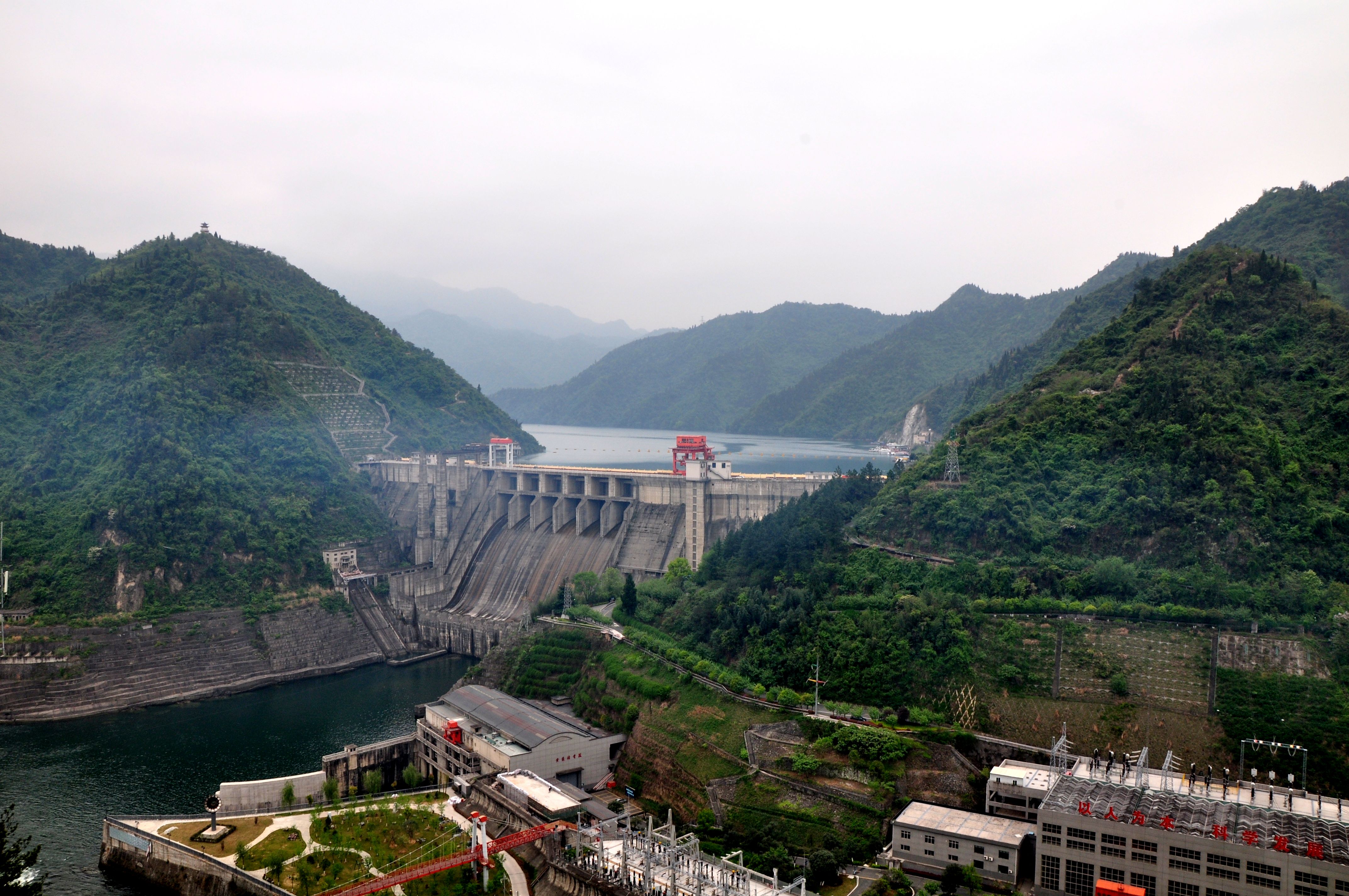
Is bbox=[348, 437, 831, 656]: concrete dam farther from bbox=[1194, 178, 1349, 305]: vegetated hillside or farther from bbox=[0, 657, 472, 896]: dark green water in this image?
bbox=[1194, 178, 1349, 305]: vegetated hillside

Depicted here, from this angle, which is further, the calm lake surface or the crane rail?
the calm lake surface

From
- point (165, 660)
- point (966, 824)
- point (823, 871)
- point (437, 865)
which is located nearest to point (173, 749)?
point (165, 660)

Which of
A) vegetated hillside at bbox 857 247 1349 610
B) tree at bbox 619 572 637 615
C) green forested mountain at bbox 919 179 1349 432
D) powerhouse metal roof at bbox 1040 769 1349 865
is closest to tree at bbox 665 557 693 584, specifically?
tree at bbox 619 572 637 615

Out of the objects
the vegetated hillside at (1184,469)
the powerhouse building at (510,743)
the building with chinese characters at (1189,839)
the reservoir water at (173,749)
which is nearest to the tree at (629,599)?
the powerhouse building at (510,743)

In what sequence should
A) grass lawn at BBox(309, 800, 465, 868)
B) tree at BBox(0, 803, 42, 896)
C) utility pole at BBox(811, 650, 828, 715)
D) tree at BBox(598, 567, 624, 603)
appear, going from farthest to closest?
tree at BBox(598, 567, 624, 603)
utility pole at BBox(811, 650, 828, 715)
grass lawn at BBox(309, 800, 465, 868)
tree at BBox(0, 803, 42, 896)

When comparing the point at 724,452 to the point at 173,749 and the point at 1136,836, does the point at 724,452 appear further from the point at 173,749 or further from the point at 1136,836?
the point at 1136,836
